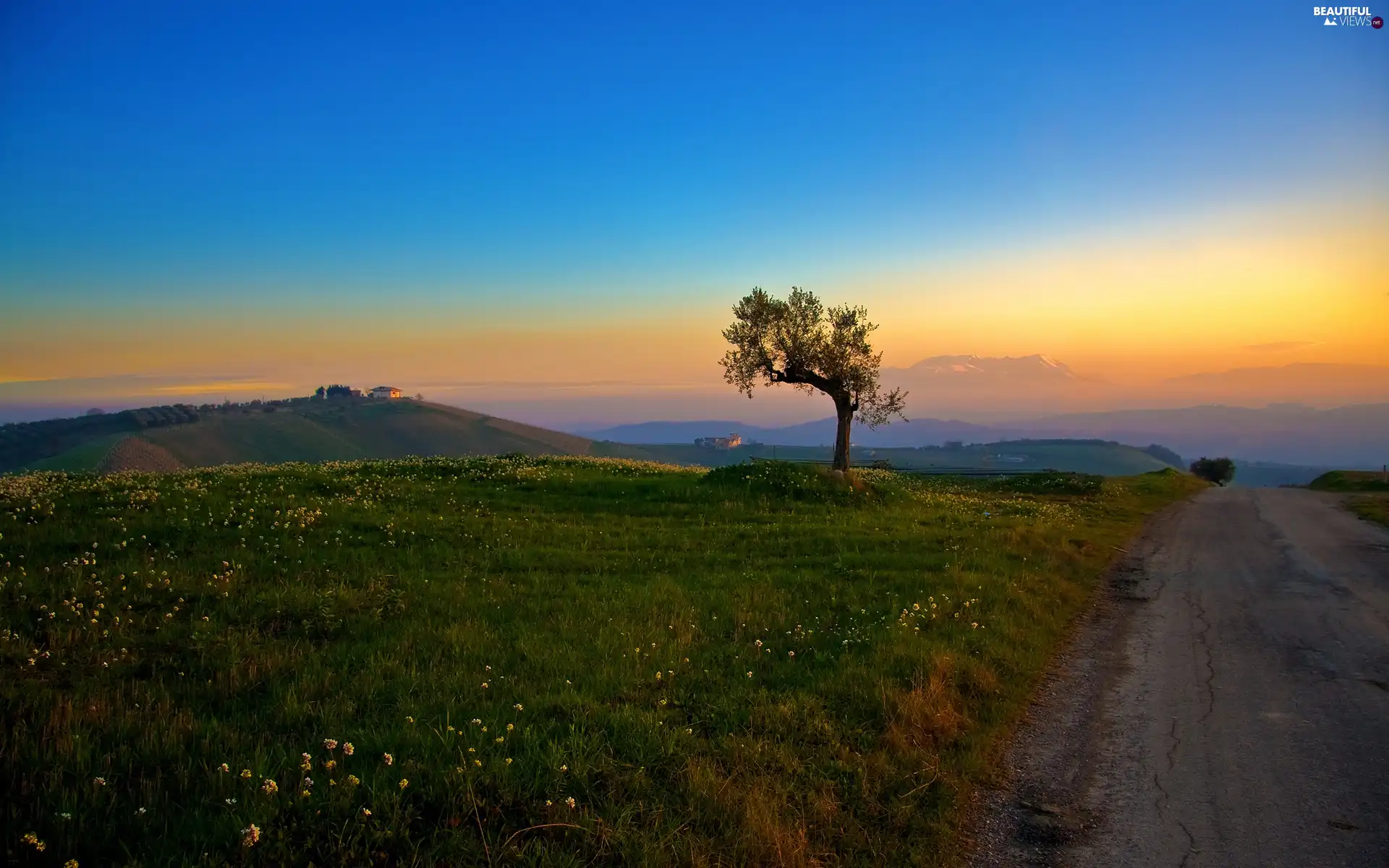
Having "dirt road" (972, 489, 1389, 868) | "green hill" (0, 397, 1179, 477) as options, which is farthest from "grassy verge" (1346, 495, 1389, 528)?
"green hill" (0, 397, 1179, 477)

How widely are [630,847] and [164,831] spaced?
3.17 m

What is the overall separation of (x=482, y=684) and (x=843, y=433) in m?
29.1

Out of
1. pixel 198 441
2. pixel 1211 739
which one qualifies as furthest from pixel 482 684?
pixel 198 441

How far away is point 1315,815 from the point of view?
6.84 metres

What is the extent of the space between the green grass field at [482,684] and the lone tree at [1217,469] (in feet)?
267

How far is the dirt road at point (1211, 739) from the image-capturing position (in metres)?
6.47

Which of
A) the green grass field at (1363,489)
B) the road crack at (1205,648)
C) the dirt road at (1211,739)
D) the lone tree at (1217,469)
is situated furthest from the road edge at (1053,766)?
the lone tree at (1217,469)

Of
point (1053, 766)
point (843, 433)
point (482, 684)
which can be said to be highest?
point (843, 433)

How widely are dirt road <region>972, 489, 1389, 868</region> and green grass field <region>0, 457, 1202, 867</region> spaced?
65 cm

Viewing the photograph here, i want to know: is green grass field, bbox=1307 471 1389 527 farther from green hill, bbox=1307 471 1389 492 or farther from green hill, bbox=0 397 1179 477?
green hill, bbox=0 397 1179 477

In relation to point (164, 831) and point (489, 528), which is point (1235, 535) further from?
point (164, 831)

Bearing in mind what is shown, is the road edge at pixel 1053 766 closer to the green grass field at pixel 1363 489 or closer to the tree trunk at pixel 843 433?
the tree trunk at pixel 843 433

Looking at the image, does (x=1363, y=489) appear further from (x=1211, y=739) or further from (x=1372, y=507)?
(x=1211, y=739)

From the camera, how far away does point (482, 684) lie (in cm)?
811
